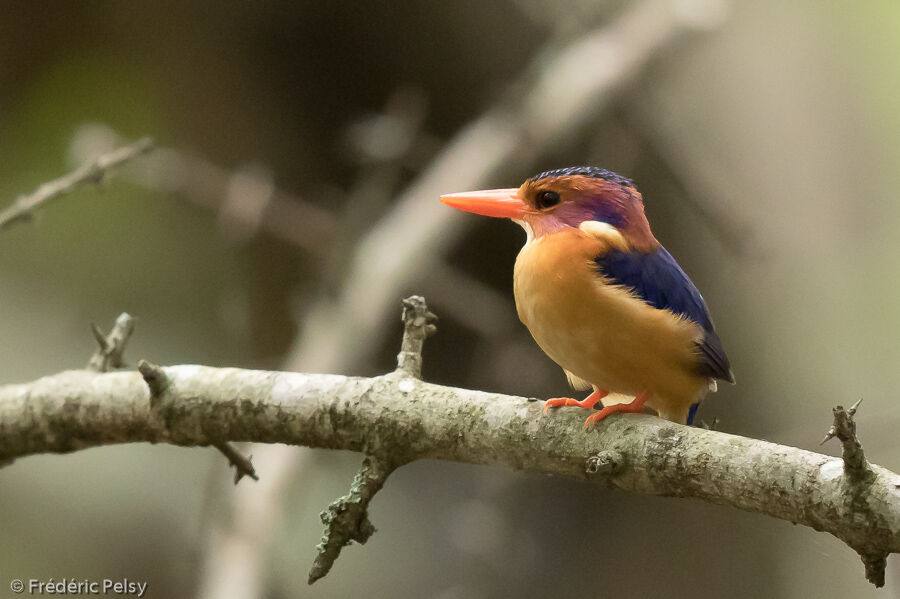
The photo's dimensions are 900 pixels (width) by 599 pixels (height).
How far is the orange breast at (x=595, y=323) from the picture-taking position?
1.00 meters

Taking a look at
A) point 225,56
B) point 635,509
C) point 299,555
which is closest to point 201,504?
point 299,555

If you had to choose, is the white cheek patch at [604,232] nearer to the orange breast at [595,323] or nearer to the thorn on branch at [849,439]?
the orange breast at [595,323]

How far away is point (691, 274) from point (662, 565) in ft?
2.27

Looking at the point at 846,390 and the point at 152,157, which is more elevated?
the point at 152,157

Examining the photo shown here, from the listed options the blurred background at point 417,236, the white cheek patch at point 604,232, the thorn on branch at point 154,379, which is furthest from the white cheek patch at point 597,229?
the blurred background at point 417,236

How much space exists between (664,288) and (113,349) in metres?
0.87

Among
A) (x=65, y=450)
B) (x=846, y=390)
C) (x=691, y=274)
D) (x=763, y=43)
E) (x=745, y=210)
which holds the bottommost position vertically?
(x=65, y=450)

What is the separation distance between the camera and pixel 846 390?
1815mm

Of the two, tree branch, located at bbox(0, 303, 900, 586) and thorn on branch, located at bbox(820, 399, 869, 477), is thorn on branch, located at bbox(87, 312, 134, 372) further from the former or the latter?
thorn on branch, located at bbox(820, 399, 869, 477)

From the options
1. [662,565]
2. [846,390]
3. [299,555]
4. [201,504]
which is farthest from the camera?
[201,504]

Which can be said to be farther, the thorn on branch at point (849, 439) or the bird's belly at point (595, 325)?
the bird's belly at point (595, 325)

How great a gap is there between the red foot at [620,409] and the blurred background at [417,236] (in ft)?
2.45

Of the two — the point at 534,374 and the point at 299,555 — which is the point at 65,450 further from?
the point at 534,374

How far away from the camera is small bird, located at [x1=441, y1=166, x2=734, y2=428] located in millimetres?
1001
